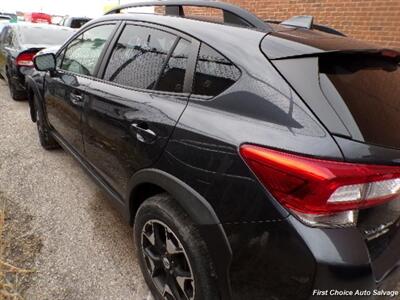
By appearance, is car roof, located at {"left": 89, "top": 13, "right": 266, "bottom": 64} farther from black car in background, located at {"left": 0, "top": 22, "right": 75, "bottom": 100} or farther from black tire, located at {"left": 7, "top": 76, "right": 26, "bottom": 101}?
black tire, located at {"left": 7, "top": 76, "right": 26, "bottom": 101}

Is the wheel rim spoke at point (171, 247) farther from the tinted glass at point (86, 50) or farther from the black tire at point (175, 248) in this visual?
the tinted glass at point (86, 50)

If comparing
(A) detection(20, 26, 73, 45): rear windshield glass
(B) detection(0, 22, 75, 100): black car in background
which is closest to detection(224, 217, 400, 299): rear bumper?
(B) detection(0, 22, 75, 100): black car in background

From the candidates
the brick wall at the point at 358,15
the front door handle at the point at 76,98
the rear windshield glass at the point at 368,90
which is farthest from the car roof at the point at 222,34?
the brick wall at the point at 358,15

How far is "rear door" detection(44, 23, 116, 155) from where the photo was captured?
290 centimetres

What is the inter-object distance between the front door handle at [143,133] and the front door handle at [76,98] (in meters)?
0.97

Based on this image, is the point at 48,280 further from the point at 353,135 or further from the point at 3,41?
the point at 3,41

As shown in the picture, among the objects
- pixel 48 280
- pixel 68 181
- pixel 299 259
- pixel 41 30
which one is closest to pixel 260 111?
pixel 299 259

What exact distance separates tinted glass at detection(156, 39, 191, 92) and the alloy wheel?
0.76m

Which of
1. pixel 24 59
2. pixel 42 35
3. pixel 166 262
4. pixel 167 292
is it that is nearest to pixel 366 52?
pixel 166 262

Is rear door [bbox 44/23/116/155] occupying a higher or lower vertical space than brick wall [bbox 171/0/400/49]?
lower

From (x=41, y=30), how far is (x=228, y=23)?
20.8 feet

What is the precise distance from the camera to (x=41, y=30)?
23.7ft

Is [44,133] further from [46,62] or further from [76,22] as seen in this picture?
[76,22]

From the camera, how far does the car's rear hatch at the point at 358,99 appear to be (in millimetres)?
1419
